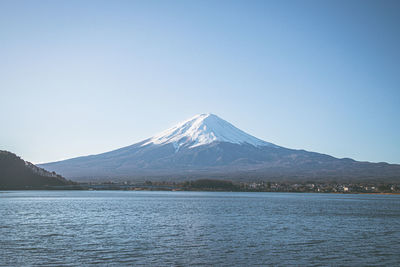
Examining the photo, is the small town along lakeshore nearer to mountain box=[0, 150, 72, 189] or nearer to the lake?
mountain box=[0, 150, 72, 189]

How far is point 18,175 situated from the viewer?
5335 inches

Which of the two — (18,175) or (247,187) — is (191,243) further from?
(247,187)

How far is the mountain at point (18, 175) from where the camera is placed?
131125 mm

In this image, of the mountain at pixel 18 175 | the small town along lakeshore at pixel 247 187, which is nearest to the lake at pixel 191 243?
the mountain at pixel 18 175

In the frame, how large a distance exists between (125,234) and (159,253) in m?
7.57

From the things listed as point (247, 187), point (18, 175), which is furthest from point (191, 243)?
point (247, 187)

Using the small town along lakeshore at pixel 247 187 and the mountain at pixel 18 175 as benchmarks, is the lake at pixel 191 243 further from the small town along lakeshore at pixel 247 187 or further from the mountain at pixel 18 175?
the small town along lakeshore at pixel 247 187

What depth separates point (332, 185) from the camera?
157 meters

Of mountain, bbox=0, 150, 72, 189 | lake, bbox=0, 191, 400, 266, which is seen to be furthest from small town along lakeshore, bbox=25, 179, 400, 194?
lake, bbox=0, 191, 400, 266

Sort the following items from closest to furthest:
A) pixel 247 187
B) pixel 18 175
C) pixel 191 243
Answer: pixel 191 243
pixel 18 175
pixel 247 187

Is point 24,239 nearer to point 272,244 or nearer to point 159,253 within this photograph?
point 159,253

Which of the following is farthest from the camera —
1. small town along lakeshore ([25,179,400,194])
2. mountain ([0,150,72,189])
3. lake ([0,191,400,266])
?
small town along lakeshore ([25,179,400,194])

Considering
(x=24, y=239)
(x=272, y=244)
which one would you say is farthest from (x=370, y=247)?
(x=24, y=239)

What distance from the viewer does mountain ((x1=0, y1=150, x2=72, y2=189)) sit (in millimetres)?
131125
